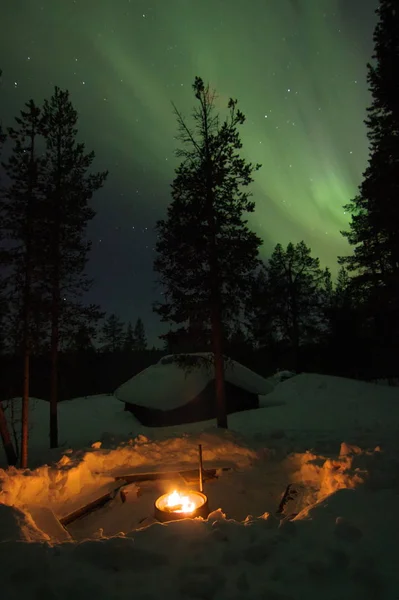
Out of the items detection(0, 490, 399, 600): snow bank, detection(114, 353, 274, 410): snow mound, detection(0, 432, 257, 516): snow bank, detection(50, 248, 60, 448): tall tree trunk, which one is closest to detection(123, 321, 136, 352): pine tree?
detection(114, 353, 274, 410): snow mound

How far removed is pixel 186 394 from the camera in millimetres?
20656

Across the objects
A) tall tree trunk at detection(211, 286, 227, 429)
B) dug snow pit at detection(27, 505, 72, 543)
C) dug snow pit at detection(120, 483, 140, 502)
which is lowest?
dug snow pit at detection(120, 483, 140, 502)

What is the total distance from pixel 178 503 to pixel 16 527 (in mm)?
2261

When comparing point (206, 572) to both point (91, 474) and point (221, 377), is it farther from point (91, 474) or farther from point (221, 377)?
point (221, 377)

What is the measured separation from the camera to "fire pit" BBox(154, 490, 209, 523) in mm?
5145

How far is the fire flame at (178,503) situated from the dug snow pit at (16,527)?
177 cm

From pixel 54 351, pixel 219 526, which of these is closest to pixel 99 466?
pixel 219 526

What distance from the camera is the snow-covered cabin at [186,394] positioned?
20.5m

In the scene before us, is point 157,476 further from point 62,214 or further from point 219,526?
point 62,214

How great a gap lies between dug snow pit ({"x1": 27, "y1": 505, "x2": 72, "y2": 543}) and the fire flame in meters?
1.43

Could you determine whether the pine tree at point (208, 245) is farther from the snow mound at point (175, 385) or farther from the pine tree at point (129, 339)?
the pine tree at point (129, 339)

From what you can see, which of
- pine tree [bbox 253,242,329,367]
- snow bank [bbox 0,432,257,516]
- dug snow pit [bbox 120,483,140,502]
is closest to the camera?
snow bank [bbox 0,432,257,516]

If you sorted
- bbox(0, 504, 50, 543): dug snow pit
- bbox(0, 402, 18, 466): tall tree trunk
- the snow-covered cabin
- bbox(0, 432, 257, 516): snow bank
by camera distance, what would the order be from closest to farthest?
bbox(0, 504, 50, 543): dug snow pit, bbox(0, 432, 257, 516): snow bank, bbox(0, 402, 18, 466): tall tree trunk, the snow-covered cabin

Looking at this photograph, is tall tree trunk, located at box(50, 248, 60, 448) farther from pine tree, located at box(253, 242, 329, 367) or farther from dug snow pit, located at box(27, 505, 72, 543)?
pine tree, located at box(253, 242, 329, 367)
